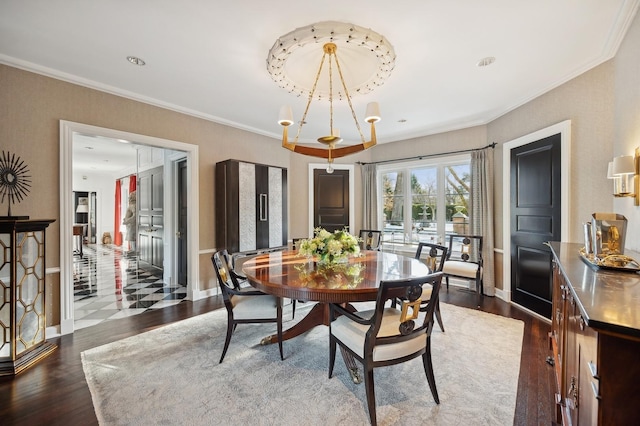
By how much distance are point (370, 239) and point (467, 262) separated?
160 centimetres

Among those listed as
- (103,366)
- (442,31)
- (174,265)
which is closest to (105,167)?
(174,265)

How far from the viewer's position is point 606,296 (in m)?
0.96

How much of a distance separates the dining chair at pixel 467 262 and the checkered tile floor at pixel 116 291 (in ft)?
12.9

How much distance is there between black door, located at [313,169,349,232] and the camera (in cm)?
564

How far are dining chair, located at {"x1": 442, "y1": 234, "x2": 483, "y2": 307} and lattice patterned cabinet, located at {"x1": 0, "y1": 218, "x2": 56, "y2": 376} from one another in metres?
4.21

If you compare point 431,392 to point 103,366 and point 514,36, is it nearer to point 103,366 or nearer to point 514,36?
point 103,366

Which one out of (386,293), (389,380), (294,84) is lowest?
(389,380)

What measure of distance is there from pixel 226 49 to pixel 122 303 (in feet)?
11.8

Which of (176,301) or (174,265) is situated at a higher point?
(174,265)

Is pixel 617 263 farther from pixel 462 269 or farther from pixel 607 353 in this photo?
pixel 462 269

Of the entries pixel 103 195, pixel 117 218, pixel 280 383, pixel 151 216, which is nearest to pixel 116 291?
pixel 151 216

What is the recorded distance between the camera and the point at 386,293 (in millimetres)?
1585

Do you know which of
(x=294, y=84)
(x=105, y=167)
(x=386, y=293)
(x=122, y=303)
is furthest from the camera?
(x=105, y=167)

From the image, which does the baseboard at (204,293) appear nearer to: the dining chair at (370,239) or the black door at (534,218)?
the dining chair at (370,239)
